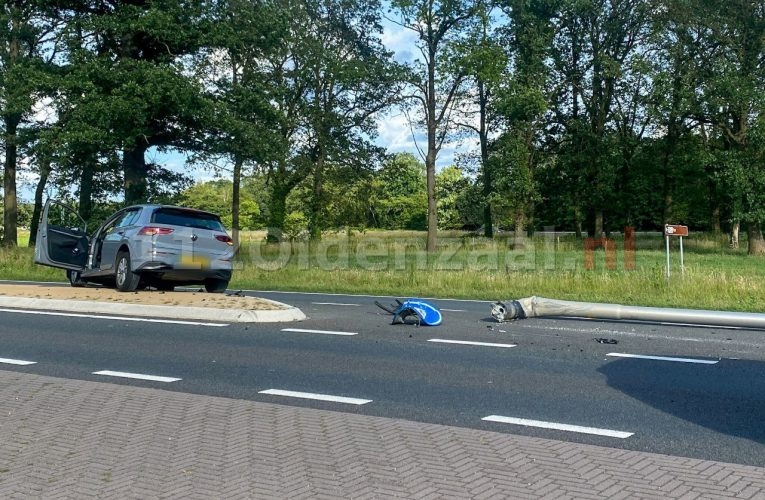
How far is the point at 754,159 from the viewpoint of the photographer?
131 ft

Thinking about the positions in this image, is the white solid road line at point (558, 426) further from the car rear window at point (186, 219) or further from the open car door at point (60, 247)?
the open car door at point (60, 247)

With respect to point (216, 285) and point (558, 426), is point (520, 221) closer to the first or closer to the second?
point (216, 285)

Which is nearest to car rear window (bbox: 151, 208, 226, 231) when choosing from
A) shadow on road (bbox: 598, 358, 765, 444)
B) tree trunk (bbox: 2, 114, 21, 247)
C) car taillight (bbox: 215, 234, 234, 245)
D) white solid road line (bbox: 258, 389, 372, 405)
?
car taillight (bbox: 215, 234, 234, 245)

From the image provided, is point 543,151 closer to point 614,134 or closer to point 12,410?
point 614,134

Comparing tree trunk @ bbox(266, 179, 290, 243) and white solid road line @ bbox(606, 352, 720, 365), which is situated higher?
tree trunk @ bbox(266, 179, 290, 243)

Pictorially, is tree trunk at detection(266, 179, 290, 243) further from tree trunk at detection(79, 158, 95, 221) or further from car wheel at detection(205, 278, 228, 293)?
car wheel at detection(205, 278, 228, 293)

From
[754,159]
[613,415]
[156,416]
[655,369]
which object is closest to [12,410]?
[156,416]

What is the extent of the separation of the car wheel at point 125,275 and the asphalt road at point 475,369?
189 centimetres

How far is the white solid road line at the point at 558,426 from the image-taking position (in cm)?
607

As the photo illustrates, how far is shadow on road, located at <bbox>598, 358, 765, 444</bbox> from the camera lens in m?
6.51

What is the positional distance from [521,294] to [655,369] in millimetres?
10760

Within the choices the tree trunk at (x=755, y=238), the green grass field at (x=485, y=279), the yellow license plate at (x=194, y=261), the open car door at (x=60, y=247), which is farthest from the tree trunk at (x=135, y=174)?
the tree trunk at (x=755, y=238)

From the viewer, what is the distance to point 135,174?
1286 inches

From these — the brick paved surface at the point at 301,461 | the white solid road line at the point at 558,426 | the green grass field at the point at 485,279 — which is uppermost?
the green grass field at the point at 485,279
